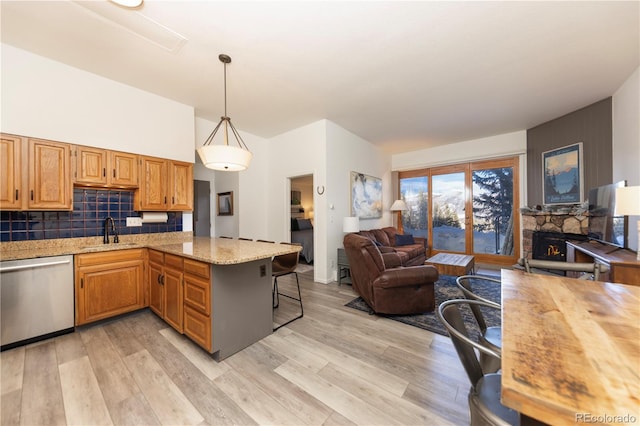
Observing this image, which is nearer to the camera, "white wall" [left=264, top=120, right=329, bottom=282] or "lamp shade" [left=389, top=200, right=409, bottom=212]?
"white wall" [left=264, top=120, right=329, bottom=282]

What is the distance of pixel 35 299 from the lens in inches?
87.8

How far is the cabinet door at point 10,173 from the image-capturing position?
228cm

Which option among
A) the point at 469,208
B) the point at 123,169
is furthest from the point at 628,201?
the point at 123,169

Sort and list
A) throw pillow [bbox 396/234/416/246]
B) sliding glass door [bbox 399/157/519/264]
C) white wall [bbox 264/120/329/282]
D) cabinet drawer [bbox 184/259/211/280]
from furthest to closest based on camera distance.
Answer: throw pillow [bbox 396/234/416/246] < sliding glass door [bbox 399/157/519/264] < white wall [bbox 264/120/329/282] < cabinet drawer [bbox 184/259/211/280]

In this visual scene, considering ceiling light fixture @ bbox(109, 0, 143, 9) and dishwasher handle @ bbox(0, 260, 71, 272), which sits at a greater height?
ceiling light fixture @ bbox(109, 0, 143, 9)

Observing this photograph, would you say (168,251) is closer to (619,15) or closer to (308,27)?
(308,27)

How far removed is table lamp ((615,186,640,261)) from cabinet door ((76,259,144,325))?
16.3 ft

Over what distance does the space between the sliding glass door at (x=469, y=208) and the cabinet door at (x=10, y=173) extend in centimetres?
697

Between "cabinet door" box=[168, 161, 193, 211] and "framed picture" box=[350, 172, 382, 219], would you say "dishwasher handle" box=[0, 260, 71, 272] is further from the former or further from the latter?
"framed picture" box=[350, 172, 382, 219]

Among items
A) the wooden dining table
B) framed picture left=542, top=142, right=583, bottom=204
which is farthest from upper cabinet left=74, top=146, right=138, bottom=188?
framed picture left=542, top=142, right=583, bottom=204

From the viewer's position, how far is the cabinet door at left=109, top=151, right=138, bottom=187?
9.61ft

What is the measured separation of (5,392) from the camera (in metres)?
1.65

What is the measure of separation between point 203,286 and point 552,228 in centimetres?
557

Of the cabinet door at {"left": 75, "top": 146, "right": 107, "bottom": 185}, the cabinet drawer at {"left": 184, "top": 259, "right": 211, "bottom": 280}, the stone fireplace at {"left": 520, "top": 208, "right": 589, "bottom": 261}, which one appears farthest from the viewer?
the stone fireplace at {"left": 520, "top": 208, "right": 589, "bottom": 261}
